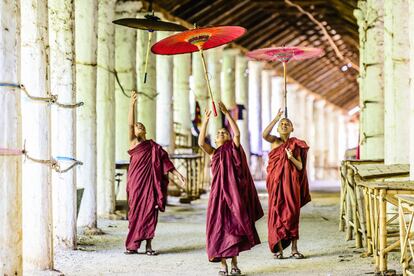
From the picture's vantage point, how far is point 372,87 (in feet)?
43.2

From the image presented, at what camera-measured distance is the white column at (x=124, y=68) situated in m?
13.8

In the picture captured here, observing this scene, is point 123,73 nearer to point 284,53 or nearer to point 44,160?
point 284,53

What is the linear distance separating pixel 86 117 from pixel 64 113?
6.08ft

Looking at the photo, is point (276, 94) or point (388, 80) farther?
point (276, 94)

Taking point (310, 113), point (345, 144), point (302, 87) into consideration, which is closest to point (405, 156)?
point (302, 87)

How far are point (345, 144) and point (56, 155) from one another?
109 feet

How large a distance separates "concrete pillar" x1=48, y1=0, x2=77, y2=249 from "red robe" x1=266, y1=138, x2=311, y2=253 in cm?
215

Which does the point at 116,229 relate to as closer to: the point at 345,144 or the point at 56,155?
the point at 56,155

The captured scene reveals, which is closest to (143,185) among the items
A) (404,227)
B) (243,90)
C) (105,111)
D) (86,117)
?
(86,117)

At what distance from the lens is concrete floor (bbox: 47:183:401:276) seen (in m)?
7.70

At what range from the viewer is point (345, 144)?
1618 inches

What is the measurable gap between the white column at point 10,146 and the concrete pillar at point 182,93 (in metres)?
12.6

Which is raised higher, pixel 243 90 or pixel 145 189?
pixel 243 90

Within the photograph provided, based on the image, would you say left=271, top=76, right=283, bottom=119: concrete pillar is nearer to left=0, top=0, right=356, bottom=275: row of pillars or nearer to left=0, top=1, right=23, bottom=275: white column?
left=0, top=0, right=356, bottom=275: row of pillars
